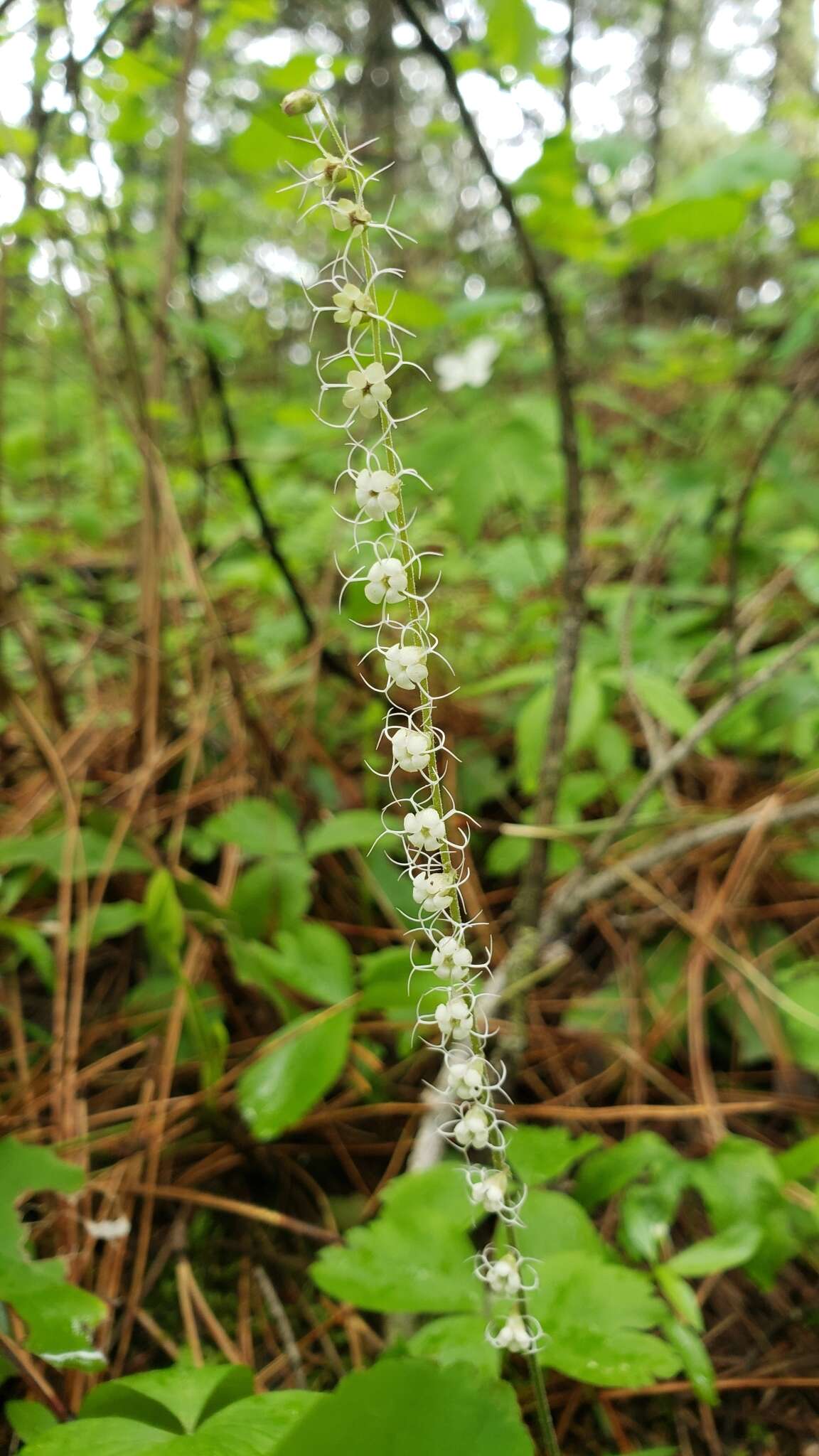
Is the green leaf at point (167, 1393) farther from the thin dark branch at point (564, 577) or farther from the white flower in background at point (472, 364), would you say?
the white flower in background at point (472, 364)

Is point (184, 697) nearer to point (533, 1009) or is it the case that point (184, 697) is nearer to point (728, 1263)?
point (533, 1009)

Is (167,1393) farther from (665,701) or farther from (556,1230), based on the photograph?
(665,701)

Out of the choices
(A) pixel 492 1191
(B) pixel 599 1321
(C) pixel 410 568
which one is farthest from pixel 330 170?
(B) pixel 599 1321

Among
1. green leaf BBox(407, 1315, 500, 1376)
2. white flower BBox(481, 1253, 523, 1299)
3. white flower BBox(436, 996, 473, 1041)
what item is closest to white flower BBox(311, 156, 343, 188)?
white flower BBox(436, 996, 473, 1041)

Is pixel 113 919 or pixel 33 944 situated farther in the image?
pixel 113 919

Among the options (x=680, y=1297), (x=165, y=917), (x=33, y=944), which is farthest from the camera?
(x=33, y=944)

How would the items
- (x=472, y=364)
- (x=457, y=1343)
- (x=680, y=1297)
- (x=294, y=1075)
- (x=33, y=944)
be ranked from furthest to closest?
(x=472, y=364) → (x=33, y=944) → (x=294, y=1075) → (x=680, y=1297) → (x=457, y=1343)
